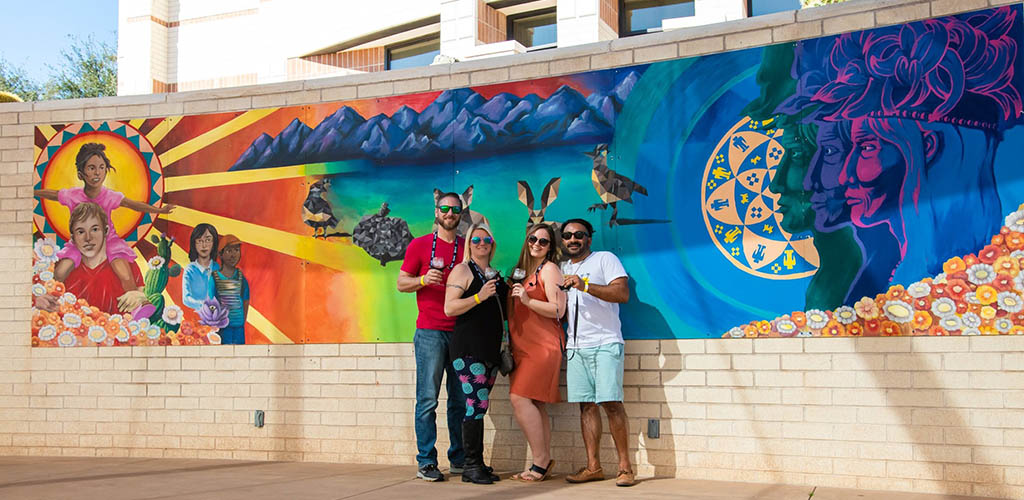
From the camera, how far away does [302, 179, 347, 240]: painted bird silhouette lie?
764 cm

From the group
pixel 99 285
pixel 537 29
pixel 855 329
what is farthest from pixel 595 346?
pixel 537 29

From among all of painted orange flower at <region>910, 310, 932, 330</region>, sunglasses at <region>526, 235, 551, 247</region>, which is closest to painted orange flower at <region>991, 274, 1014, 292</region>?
painted orange flower at <region>910, 310, 932, 330</region>

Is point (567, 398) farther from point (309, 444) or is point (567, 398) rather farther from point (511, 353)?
point (309, 444)

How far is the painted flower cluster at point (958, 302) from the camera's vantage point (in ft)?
18.8

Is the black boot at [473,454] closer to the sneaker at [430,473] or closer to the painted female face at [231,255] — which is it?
the sneaker at [430,473]

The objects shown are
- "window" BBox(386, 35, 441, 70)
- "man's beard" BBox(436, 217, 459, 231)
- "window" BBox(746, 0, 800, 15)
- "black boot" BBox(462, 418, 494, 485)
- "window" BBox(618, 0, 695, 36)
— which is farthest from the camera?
"window" BBox(386, 35, 441, 70)

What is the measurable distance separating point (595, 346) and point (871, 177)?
7.02 feet

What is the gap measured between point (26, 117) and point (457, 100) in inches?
157

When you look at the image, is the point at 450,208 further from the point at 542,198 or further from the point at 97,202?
the point at 97,202

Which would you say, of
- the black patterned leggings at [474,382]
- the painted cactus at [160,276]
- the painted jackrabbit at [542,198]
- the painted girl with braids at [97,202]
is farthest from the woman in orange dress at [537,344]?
the painted girl with braids at [97,202]

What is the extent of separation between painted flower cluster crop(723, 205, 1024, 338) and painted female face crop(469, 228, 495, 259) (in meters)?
2.32

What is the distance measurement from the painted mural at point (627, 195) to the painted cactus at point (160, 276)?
26 mm

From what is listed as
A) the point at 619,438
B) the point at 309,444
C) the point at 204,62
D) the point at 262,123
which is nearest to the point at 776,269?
the point at 619,438

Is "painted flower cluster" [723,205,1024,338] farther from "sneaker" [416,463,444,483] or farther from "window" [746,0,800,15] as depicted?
"window" [746,0,800,15]
